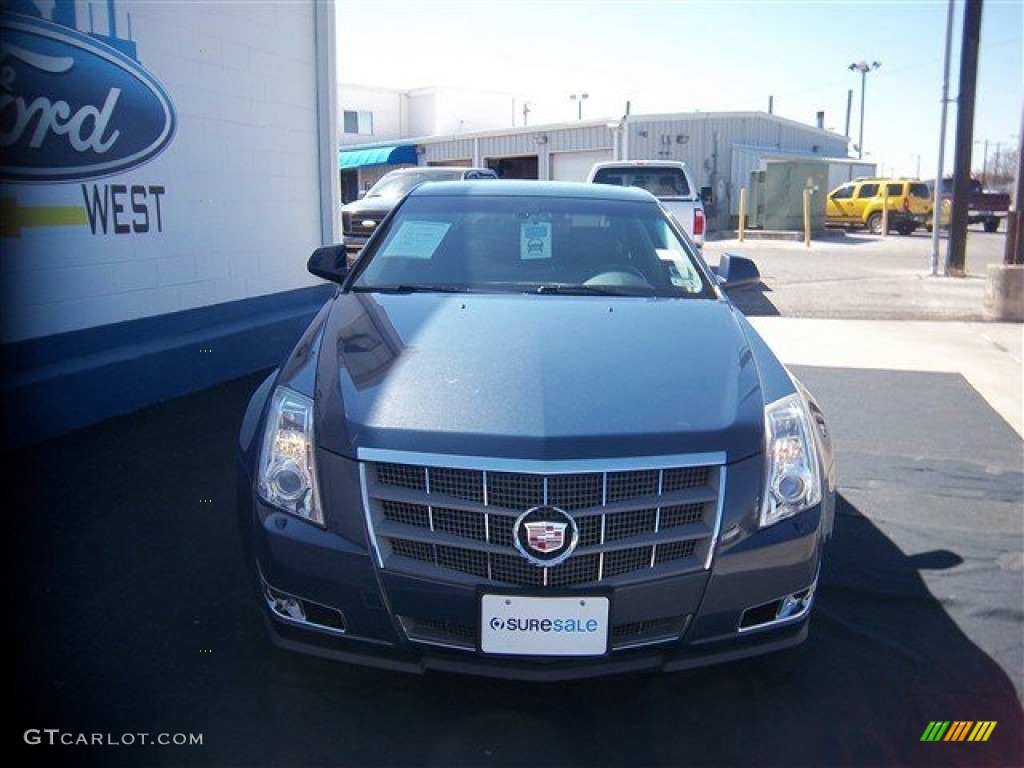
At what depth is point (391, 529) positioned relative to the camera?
2428 mm

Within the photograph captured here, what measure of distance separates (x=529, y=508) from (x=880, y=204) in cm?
3023

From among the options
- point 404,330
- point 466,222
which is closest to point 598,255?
point 466,222

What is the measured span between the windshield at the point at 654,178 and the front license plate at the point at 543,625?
1139 centimetres

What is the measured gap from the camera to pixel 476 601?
2373 millimetres

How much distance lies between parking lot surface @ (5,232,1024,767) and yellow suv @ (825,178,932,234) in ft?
87.3

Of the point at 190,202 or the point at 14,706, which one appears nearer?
the point at 14,706

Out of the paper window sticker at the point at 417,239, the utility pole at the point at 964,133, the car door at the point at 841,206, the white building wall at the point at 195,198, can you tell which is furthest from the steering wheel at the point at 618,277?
the car door at the point at 841,206

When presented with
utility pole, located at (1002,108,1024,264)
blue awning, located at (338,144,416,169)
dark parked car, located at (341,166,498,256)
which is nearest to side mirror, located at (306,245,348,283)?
utility pole, located at (1002,108,1024,264)

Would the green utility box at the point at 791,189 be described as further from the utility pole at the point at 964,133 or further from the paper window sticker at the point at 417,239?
the paper window sticker at the point at 417,239

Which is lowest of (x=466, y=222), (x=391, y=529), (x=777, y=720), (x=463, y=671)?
(x=777, y=720)

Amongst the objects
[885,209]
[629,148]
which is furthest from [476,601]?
[885,209]

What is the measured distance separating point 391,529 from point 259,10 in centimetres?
660

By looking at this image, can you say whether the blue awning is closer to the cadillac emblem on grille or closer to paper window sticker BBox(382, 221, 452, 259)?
paper window sticker BBox(382, 221, 452, 259)

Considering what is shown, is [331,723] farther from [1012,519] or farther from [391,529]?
[1012,519]
